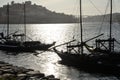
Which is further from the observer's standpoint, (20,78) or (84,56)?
(84,56)

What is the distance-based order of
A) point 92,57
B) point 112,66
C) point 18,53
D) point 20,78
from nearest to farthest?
point 20,78 < point 112,66 < point 92,57 < point 18,53

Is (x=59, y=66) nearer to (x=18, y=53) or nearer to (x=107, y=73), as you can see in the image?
(x=107, y=73)

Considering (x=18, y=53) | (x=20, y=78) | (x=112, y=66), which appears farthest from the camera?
(x=18, y=53)

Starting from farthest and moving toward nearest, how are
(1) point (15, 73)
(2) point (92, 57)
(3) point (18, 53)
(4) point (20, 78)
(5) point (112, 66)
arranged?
1. (3) point (18, 53)
2. (2) point (92, 57)
3. (5) point (112, 66)
4. (1) point (15, 73)
5. (4) point (20, 78)

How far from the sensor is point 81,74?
49.8 m

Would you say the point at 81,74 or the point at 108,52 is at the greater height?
the point at 108,52

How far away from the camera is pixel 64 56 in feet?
196

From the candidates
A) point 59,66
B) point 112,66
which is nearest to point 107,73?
point 112,66

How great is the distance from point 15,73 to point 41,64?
72.0ft

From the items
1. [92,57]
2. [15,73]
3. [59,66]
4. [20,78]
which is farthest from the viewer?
[59,66]

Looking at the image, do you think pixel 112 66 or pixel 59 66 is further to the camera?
pixel 59 66

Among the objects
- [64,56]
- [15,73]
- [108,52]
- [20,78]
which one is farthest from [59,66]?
[20,78]

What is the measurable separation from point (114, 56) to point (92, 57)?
413 cm

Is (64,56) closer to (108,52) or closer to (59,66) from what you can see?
(59,66)
